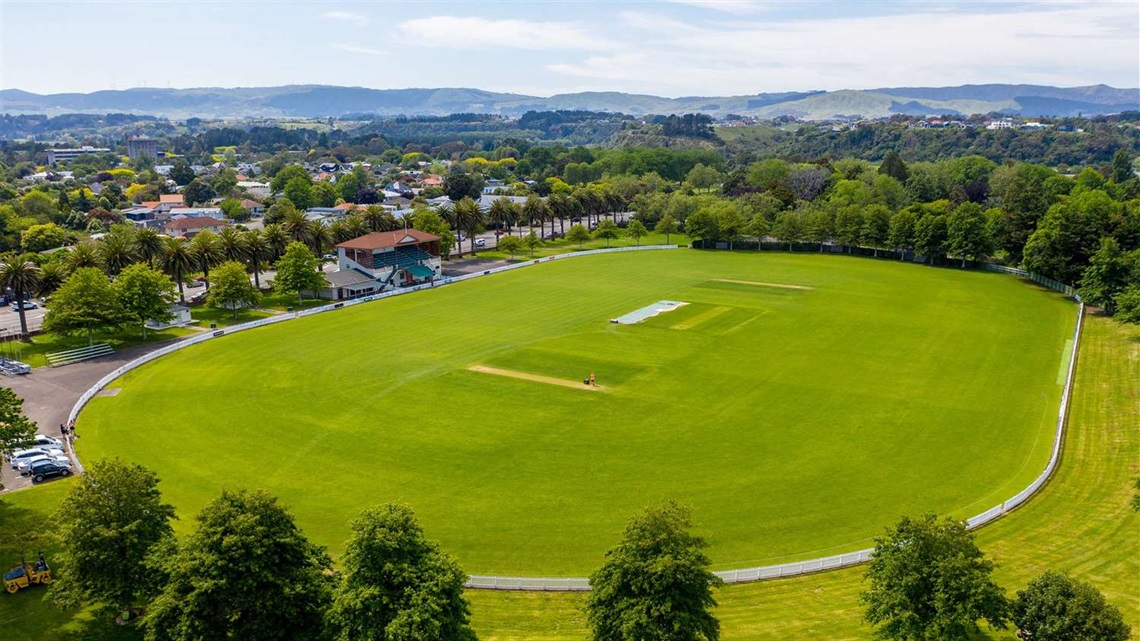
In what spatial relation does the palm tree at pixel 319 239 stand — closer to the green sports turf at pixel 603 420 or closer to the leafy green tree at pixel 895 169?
the green sports turf at pixel 603 420

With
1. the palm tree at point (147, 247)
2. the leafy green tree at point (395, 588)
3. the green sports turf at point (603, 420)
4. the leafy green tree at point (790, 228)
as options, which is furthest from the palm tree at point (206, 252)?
the leafy green tree at point (790, 228)

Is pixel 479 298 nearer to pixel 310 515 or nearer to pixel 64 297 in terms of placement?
pixel 64 297

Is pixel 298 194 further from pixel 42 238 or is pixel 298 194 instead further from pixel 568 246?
pixel 568 246

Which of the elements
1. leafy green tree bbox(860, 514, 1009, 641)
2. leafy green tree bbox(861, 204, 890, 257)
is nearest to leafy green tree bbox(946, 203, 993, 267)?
leafy green tree bbox(861, 204, 890, 257)

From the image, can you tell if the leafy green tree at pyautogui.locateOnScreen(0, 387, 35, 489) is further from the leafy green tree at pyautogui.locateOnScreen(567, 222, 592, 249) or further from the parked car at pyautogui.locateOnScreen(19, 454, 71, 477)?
the leafy green tree at pyautogui.locateOnScreen(567, 222, 592, 249)

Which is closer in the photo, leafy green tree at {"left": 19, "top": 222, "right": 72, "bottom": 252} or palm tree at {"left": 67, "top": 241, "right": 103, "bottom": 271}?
palm tree at {"left": 67, "top": 241, "right": 103, "bottom": 271}

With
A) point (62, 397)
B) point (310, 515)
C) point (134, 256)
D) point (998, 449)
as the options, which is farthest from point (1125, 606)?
point (134, 256)
